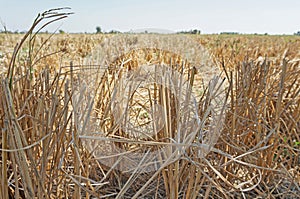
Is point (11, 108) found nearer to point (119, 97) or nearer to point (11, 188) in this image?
point (11, 188)

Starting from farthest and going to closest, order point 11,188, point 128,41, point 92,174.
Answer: point 128,41 → point 92,174 → point 11,188

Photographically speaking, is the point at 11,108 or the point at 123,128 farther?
the point at 123,128

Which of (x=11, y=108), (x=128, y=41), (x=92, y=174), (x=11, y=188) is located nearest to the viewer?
(x=11, y=108)

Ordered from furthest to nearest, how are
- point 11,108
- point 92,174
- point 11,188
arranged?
1. point 92,174
2. point 11,188
3. point 11,108

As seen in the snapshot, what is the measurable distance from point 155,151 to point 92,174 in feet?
0.59

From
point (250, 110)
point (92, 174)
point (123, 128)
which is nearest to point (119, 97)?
point (123, 128)

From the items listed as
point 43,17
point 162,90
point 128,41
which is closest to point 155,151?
point 162,90

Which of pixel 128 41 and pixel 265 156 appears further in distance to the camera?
pixel 128 41

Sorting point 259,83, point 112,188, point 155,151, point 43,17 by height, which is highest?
point 43,17

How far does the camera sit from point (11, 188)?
2.10 ft

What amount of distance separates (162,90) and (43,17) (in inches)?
11.2

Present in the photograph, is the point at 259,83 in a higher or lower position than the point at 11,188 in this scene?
higher

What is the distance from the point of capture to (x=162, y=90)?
2.16 feet

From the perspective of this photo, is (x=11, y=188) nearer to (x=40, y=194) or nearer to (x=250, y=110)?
(x=40, y=194)
